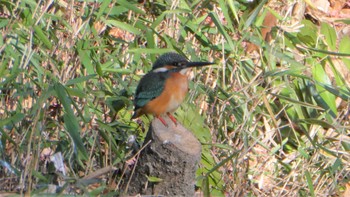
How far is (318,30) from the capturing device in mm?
7660

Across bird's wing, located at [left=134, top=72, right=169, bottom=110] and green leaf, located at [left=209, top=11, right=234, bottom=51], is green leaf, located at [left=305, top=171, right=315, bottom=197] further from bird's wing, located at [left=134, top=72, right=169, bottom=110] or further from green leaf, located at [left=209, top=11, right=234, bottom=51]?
bird's wing, located at [left=134, top=72, right=169, bottom=110]

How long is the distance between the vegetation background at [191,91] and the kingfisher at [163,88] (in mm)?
261

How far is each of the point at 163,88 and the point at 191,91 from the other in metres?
0.75

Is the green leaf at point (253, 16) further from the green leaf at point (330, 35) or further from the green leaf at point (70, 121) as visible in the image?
the green leaf at point (70, 121)

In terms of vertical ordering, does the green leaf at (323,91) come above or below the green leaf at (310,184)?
above

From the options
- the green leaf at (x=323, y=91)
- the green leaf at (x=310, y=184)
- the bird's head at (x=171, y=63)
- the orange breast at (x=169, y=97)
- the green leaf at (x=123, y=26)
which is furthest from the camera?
the green leaf at (x=323, y=91)

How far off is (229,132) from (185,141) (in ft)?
5.42

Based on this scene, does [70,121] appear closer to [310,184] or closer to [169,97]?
[169,97]

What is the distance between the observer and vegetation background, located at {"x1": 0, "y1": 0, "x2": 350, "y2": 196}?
5.44 meters

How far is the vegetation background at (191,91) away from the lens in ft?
17.8

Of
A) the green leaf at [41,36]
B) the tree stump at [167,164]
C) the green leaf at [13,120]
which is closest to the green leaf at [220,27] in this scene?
the green leaf at [41,36]

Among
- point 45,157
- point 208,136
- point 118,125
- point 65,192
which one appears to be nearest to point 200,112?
point 208,136

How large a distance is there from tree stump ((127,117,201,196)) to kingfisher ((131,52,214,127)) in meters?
0.51

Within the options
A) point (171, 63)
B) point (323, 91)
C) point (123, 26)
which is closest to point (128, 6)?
point (123, 26)
